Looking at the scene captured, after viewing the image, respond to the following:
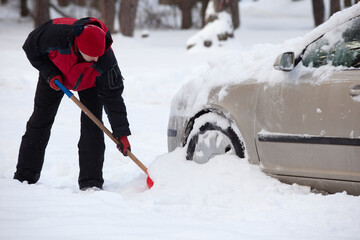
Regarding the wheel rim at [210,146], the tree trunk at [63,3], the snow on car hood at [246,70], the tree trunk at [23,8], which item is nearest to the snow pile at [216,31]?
the snow on car hood at [246,70]

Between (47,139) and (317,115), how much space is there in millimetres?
2434

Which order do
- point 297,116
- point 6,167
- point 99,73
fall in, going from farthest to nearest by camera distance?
point 6,167 < point 99,73 < point 297,116

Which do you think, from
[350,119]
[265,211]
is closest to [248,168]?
[265,211]

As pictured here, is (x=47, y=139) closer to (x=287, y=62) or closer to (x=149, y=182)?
(x=149, y=182)

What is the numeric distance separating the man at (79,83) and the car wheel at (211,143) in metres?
0.67

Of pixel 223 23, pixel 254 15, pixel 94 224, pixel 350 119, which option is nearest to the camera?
pixel 94 224

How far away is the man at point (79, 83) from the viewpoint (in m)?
4.34

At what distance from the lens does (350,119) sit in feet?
11.7

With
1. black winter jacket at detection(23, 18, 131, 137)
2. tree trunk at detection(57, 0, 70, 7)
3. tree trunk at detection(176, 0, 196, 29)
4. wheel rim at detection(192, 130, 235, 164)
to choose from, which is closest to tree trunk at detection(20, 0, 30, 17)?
tree trunk at detection(57, 0, 70, 7)

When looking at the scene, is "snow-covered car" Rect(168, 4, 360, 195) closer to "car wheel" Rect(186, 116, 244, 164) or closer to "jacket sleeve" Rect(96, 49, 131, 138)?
"car wheel" Rect(186, 116, 244, 164)

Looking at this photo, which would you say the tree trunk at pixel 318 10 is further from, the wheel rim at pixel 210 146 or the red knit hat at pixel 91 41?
the red knit hat at pixel 91 41

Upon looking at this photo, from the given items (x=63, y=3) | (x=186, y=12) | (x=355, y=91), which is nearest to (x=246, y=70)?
(x=355, y=91)

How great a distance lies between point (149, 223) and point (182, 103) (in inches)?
61.5

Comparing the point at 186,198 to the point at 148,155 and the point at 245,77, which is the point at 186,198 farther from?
the point at 148,155
